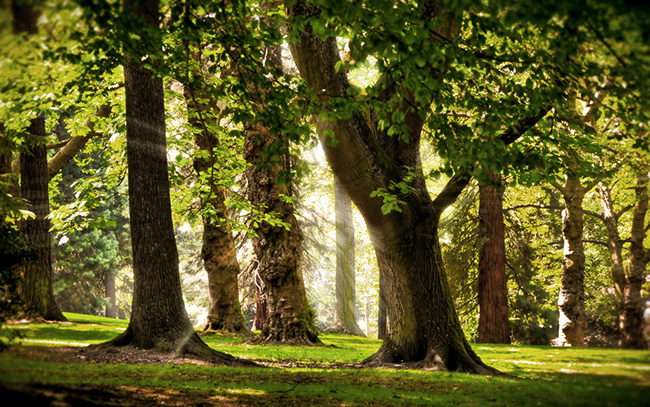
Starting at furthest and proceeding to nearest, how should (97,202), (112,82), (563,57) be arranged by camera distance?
(112,82)
(97,202)
(563,57)

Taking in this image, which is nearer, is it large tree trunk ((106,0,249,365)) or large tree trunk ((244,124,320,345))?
large tree trunk ((106,0,249,365))

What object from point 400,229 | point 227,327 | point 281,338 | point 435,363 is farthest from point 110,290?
point 435,363

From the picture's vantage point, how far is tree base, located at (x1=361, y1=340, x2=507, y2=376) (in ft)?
22.6

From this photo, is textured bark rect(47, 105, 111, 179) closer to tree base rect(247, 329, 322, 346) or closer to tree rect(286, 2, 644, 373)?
tree base rect(247, 329, 322, 346)

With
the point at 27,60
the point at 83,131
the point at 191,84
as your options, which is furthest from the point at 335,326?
the point at 27,60

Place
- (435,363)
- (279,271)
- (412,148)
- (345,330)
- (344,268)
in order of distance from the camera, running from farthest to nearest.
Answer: (344,268)
(345,330)
(279,271)
(412,148)
(435,363)

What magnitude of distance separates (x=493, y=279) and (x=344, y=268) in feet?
28.8

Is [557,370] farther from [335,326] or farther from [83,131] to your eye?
[335,326]

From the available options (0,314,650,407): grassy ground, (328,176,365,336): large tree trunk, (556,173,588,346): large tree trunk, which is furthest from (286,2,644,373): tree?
(328,176,365,336): large tree trunk

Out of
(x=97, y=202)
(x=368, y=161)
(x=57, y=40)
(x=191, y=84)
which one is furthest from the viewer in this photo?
(x=97, y=202)

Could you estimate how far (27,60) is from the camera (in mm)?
2666

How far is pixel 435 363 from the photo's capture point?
7.07 m

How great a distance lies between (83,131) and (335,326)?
14565mm

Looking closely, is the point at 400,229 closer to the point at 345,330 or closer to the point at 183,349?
the point at 183,349
